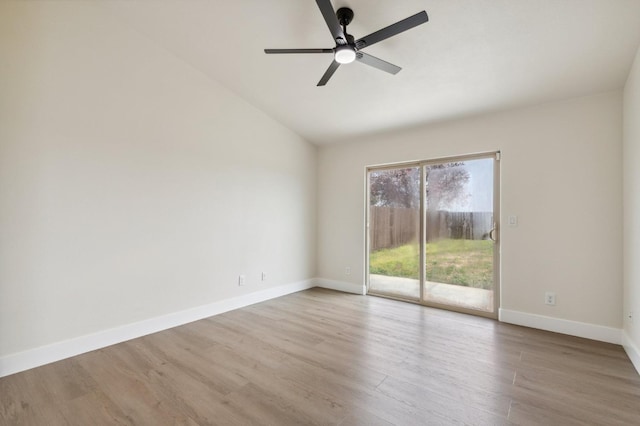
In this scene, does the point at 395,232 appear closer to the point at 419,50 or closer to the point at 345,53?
the point at 419,50

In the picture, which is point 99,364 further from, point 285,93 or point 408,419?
point 285,93

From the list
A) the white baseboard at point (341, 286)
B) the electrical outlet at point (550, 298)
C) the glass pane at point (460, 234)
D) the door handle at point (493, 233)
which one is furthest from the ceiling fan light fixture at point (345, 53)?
the white baseboard at point (341, 286)

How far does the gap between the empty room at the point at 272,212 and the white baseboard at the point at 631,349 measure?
4 centimetres

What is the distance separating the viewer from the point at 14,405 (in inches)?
73.4

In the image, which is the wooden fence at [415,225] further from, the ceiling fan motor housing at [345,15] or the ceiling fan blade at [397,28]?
the ceiling fan motor housing at [345,15]

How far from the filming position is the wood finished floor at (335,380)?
1778mm

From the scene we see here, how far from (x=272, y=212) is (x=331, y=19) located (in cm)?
292

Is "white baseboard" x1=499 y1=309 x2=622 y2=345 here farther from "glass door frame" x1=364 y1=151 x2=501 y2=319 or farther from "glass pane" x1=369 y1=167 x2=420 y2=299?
"glass pane" x1=369 y1=167 x2=420 y2=299

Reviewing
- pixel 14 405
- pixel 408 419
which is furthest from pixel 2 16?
pixel 408 419

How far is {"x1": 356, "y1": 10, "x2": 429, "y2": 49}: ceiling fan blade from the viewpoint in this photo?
186 cm

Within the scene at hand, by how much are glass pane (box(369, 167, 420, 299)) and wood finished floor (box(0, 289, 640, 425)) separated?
3.75 ft

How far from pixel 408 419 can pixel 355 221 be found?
322cm

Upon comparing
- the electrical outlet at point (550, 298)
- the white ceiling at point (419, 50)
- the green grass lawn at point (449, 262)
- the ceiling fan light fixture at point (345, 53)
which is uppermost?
the white ceiling at point (419, 50)

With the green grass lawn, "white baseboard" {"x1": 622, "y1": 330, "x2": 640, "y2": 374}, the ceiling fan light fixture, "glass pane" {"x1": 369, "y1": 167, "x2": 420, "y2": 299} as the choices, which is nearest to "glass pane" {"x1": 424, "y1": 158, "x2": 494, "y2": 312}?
the green grass lawn
